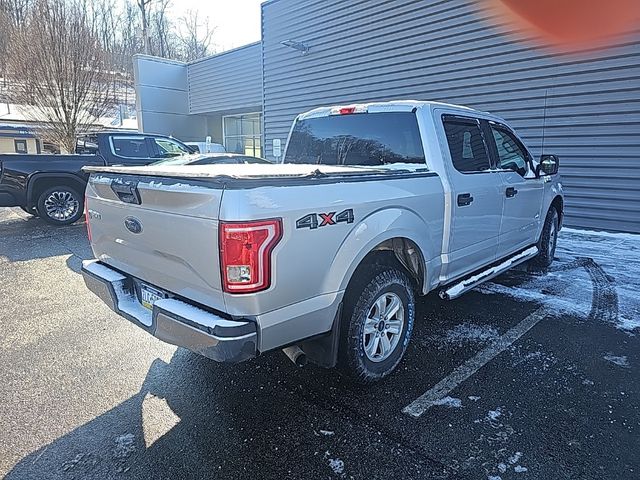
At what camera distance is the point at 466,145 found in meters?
3.88

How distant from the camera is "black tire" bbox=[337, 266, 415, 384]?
2727 mm

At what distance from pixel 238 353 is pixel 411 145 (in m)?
2.26

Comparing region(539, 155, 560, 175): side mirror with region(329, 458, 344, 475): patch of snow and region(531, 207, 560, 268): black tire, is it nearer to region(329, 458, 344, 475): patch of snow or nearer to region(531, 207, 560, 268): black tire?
region(531, 207, 560, 268): black tire

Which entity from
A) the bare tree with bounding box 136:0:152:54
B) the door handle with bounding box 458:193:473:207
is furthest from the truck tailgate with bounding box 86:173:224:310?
the bare tree with bounding box 136:0:152:54

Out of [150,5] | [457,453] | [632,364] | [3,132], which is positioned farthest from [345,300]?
[150,5]

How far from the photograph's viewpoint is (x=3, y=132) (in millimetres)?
19984

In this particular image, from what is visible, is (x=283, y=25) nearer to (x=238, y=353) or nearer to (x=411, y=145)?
(x=411, y=145)

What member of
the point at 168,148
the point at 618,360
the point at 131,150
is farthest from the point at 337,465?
the point at 168,148

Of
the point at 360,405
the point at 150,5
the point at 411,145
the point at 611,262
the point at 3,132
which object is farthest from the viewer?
the point at 150,5

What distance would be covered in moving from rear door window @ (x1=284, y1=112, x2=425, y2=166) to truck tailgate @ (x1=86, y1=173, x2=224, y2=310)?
1.90 metres

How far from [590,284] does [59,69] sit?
1532 cm

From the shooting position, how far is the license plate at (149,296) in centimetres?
264

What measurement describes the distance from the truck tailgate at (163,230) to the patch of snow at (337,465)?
3.14 ft

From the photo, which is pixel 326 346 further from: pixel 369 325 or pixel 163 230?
pixel 163 230
